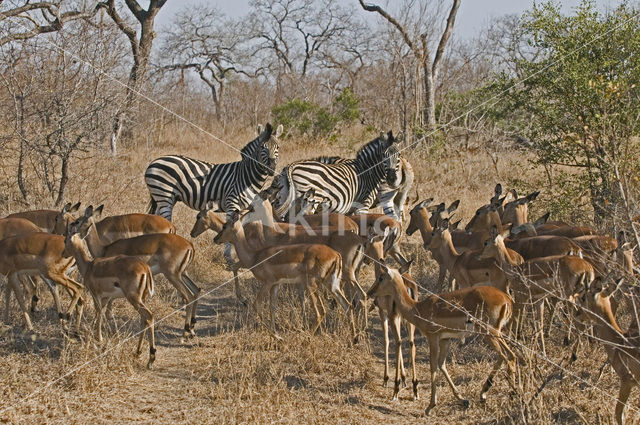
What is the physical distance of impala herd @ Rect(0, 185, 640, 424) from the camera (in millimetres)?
5969

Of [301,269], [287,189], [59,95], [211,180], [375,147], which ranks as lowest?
[301,269]

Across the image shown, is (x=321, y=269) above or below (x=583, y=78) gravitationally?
below

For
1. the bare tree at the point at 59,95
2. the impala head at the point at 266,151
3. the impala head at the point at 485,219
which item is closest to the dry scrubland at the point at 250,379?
the impala head at the point at 485,219

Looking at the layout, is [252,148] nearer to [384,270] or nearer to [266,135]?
[266,135]

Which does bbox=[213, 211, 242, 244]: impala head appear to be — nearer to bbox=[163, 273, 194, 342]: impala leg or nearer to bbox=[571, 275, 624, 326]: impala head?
bbox=[163, 273, 194, 342]: impala leg

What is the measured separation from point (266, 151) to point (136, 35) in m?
7.82

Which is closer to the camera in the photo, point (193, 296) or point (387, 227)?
point (193, 296)

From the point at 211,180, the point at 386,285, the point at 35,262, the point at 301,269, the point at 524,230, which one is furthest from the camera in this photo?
the point at 211,180

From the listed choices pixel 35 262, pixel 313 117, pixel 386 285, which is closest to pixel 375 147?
pixel 35 262

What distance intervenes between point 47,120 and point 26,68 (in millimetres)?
912

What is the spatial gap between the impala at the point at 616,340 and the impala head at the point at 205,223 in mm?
5035

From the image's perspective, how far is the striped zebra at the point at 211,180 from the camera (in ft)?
39.0

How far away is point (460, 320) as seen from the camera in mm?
5914

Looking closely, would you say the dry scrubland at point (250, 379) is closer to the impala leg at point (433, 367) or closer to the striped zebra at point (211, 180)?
the impala leg at point (433, 367)
